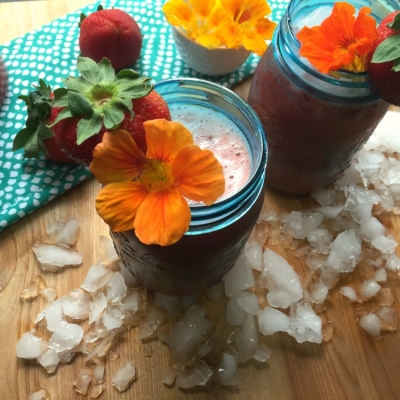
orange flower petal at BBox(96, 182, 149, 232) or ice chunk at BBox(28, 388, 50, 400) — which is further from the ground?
orange flower petal at BBox(96, 182, 149, 232)

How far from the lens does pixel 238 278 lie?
0.67 m

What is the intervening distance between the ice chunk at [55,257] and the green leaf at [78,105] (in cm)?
32

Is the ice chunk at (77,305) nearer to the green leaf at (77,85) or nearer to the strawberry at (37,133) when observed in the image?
the strawberry at (37,133)

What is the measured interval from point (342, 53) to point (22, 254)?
0.51m

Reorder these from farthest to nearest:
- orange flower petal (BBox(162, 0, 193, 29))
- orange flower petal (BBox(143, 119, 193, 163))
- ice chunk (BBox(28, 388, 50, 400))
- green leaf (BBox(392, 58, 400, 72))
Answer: orange flower petal (BBox(162, 0, 193, 29)) → ice chunk (BBox(28, 388, 50, 400)) → green leaf (BBox(392, 58, 400, 72)) → orange flower petal (BBox(143, 119, 193, 163))

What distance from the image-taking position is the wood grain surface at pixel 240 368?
0.61 metres

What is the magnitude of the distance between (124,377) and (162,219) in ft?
1.01

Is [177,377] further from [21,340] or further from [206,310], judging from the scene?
[21,340]

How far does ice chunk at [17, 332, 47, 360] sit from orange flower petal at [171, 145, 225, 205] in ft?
1.15

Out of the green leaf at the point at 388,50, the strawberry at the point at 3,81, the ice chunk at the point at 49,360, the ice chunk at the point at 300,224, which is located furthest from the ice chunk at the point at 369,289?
the strawberry at the point at 3,81

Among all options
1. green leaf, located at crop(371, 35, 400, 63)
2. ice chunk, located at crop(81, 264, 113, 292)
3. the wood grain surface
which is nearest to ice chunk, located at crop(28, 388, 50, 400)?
the wood grain surface

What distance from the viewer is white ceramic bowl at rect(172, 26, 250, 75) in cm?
81

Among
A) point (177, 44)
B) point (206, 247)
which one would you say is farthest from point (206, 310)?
point (177, 44)

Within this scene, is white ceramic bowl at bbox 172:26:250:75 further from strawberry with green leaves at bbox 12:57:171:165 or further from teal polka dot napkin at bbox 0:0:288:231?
strawberry with green leaves at bbox 12:57:171:165
